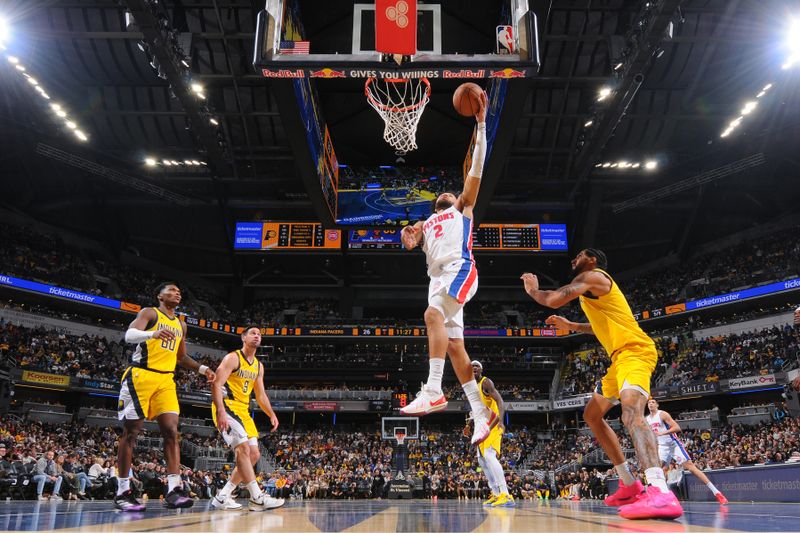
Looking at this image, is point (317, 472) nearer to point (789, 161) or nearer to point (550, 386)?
point (550, 386)

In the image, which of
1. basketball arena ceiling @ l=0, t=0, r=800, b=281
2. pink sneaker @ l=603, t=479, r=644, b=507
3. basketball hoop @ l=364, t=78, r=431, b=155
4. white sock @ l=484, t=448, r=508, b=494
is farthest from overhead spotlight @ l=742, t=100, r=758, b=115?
pink sneaker @ l=603, t=479, r=644, b=507

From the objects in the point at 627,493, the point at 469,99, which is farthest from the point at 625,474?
the point at 469,99

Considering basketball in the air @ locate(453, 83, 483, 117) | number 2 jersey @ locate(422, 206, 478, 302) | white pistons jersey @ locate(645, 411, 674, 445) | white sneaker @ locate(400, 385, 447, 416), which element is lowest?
white pistons jersey @ locate(645, 411, 674, 445)

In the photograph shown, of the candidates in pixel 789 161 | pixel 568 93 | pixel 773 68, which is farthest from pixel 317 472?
pixel 789 161

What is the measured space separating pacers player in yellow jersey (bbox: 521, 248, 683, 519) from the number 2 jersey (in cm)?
59

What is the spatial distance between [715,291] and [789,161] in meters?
6.99

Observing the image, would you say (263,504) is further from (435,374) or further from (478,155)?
(478,155)

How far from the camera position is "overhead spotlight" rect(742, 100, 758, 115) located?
22.1 m

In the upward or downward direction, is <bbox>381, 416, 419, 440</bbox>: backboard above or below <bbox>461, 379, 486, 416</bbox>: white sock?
below

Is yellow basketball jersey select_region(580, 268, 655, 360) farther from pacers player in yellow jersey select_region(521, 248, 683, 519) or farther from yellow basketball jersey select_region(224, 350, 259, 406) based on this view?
yellow basketball jersey select_region(224, 350, 259, 406)

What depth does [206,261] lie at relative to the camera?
33781 millimetres

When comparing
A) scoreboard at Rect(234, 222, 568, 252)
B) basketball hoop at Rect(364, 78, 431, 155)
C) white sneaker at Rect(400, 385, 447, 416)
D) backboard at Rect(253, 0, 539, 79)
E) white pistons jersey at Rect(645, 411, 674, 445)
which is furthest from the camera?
scoreboard at Rect(234, 222, 568, 252)

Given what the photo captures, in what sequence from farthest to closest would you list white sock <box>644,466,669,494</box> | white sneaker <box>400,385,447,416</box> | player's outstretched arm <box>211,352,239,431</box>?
1. player's outstretched arm <box>211,352,239,431</box>
2. white sneaker <box>400,385,447,416</box>
3. white sock <box>644,466,669,494</box>

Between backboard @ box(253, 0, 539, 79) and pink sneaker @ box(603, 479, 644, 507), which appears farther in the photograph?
backboard @ box(253, 0, 539, 79)
